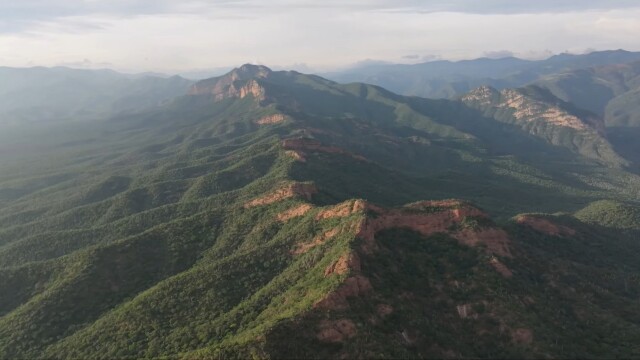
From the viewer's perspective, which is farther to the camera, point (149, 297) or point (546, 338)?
point (149, 297)

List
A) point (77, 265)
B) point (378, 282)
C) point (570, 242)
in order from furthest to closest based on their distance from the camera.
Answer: point (570, 242) → point (77, 265) → point (378, 282)

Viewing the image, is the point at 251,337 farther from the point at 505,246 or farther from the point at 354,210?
the point at 505,246

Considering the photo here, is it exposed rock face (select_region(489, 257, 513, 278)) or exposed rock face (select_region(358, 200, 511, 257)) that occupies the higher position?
exposed rock face (select_region(358, 200, 511, 257))

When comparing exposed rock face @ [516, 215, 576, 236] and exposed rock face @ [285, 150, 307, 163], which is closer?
exposed rock face @ [516, 215, 576, 236]

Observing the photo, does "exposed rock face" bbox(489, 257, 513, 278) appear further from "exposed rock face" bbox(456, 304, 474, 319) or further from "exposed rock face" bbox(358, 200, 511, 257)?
"exposed rock face" bbox(456, 304, 474, 319)

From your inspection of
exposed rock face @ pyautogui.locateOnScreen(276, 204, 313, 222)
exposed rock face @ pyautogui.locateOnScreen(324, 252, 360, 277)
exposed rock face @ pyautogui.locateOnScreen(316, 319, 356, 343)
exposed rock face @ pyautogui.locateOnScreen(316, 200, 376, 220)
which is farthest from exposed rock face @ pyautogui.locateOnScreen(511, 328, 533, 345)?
exposed rock face @ pyautogui.locateOnScreen(276, 204, 313, 222)

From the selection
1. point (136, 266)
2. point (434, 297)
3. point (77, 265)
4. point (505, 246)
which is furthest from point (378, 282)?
point (77, 265)
